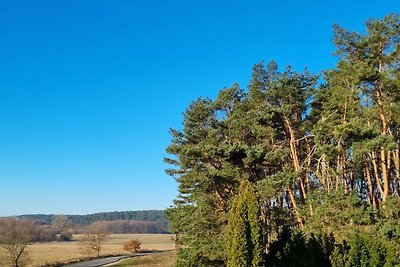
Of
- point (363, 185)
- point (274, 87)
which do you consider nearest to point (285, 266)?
point (274, 87)

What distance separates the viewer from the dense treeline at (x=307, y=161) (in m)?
15.6

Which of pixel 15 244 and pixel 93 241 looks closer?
pixel 15 244

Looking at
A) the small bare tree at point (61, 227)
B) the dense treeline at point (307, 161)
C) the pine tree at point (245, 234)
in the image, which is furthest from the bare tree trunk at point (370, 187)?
the small bare tree at point (61, 227)

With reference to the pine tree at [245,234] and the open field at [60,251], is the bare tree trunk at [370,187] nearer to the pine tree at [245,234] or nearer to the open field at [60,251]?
the pine tree at [245,234]

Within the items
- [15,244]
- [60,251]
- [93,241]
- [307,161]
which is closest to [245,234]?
[307,161]

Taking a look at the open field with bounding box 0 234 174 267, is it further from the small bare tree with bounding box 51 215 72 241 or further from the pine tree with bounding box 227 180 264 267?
the pine tree with bounding box 227 180 264 267

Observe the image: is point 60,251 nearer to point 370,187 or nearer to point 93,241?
point 93,241

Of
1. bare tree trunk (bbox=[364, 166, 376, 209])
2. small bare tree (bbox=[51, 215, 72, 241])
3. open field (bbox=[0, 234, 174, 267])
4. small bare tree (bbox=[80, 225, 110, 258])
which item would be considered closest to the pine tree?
bare tree trunk (bbox=[364, 166, 376, 209])

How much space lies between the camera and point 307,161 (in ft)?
71.3

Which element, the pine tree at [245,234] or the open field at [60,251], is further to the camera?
the open field at [60,251]

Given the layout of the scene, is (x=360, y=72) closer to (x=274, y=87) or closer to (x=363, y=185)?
(x=274, y=87)

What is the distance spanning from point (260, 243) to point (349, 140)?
21.6 feet

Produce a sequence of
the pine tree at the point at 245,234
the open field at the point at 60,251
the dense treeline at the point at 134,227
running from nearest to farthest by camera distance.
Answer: the pine tree at the point at 245,234
the open field at the point at 60,251
the dense treeline at the point at 134,227

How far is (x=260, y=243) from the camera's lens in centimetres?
1344
